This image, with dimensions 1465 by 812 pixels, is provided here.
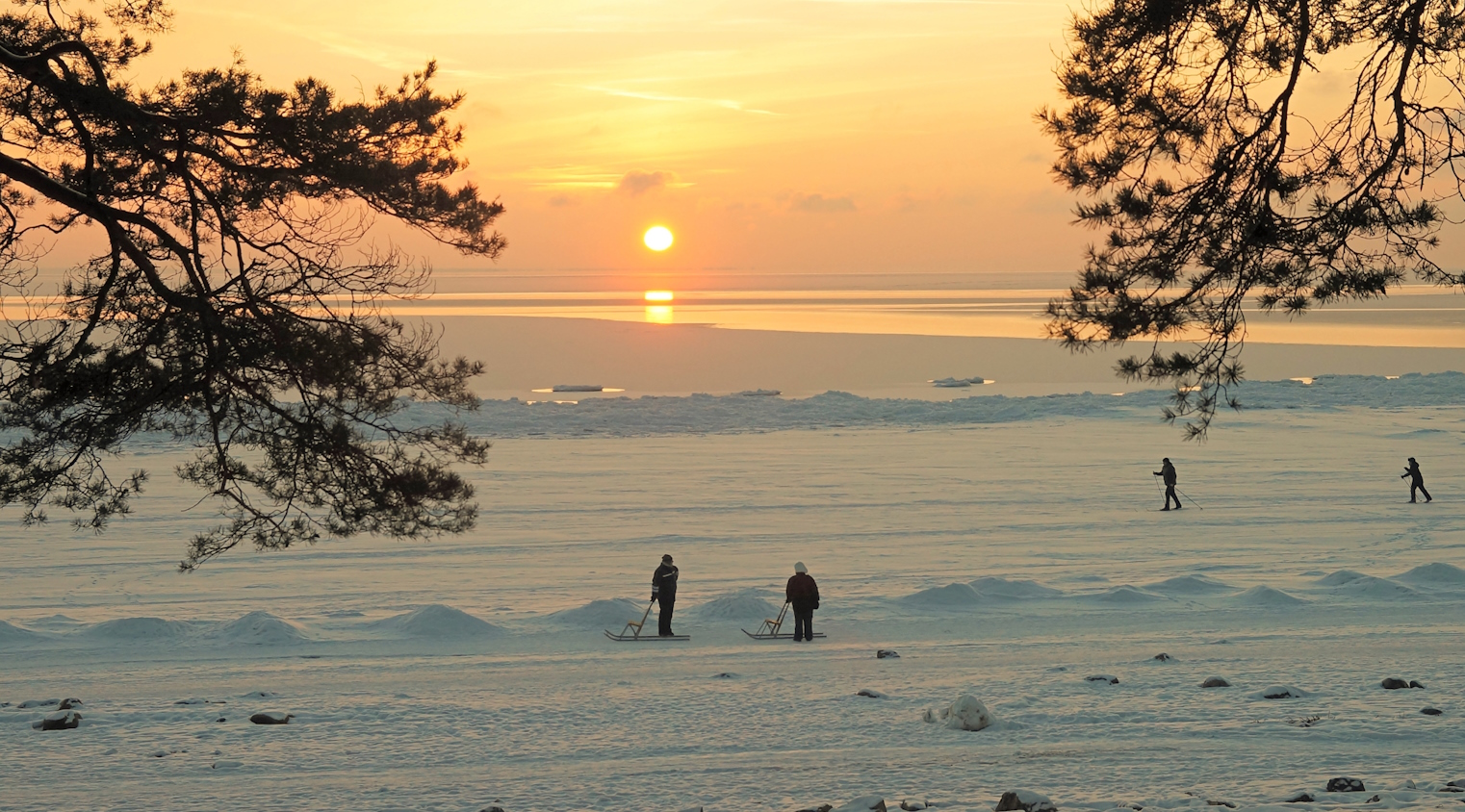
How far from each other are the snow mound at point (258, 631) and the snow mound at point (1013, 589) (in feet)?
32.0

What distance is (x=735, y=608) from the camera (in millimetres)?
17828

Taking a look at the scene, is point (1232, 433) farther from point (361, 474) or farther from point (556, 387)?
point (361, 474)

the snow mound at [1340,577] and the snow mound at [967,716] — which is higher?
the snow mound at [1340,577]

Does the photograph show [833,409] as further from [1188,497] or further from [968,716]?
[968,716]

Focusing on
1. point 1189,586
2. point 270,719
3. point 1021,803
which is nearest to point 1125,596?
point 1189,586

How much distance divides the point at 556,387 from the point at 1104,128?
45.0 meters

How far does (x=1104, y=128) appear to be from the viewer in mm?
9328

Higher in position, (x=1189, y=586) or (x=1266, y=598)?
(x=1189, y=586)

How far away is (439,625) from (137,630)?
12.8 feet

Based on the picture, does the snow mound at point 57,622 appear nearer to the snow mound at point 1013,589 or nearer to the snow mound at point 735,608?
the snow mound at point 735,608

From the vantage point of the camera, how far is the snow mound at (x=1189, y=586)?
61.6ft

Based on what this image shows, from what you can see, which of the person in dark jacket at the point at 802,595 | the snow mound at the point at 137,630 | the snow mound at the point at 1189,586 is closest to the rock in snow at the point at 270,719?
the snow mound at the point at 137,630

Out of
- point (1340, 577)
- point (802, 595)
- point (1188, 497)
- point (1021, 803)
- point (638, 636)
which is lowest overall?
point (1021, 803)

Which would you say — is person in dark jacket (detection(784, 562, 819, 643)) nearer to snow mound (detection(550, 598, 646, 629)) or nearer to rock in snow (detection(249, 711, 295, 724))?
snow mound (detection(550, 598, 646, 629))
